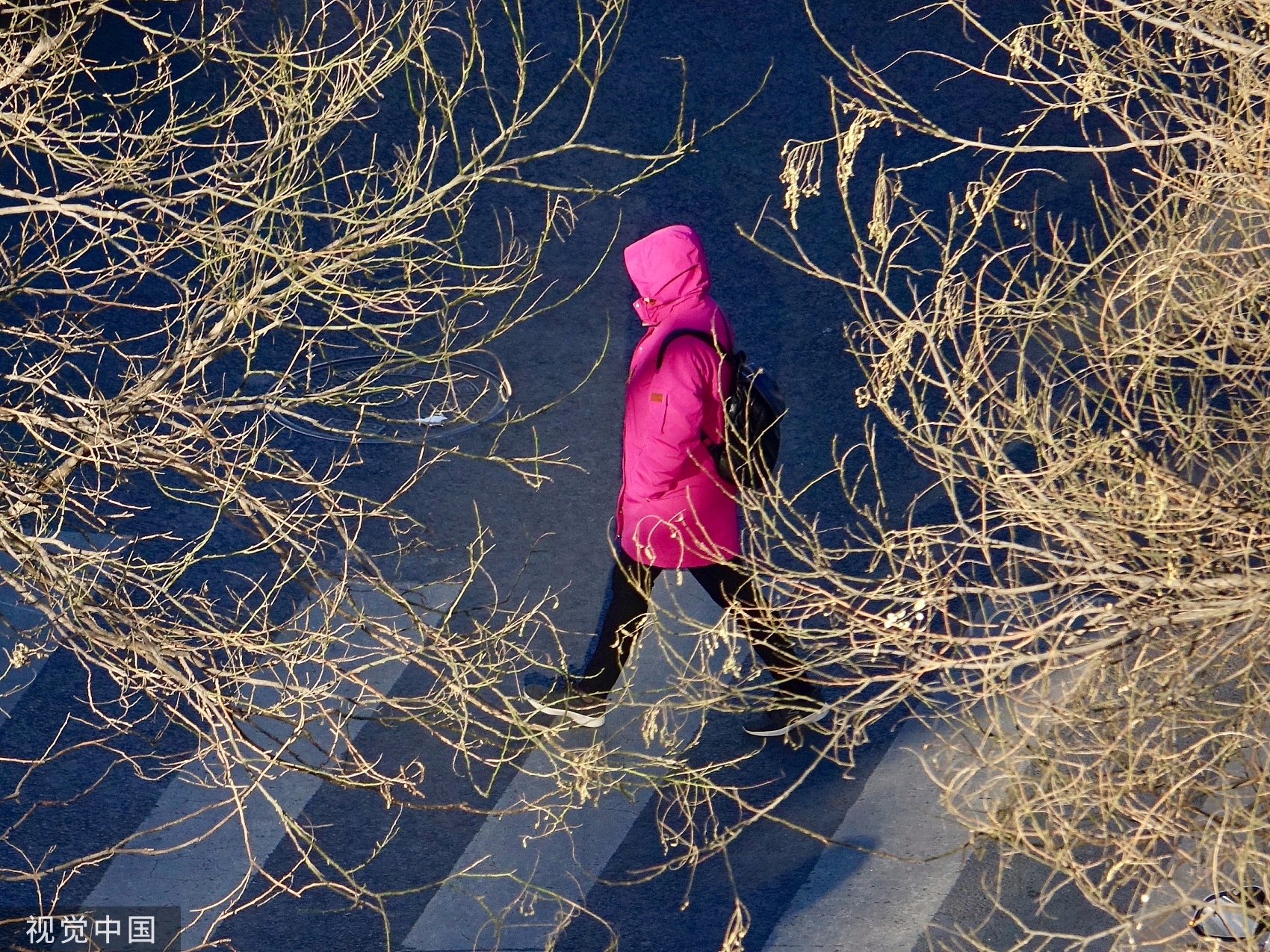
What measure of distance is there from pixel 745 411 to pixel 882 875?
195cm

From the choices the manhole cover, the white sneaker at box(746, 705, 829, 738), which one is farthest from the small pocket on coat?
the manhole cover

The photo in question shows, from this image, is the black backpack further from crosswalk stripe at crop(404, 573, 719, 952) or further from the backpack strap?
crosswalk stripe at crop(404, 573, 719, 952)

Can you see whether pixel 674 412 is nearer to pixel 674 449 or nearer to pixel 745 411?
pixel 674 449

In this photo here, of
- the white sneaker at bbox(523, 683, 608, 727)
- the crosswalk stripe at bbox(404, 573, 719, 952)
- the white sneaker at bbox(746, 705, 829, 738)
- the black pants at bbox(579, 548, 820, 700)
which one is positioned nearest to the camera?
the crosswalk stripe at bbox(404, 573, 719, 952)

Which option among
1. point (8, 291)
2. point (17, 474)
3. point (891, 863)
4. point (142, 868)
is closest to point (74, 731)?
point (142, 868)

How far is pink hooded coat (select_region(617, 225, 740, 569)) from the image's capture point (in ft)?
15.5

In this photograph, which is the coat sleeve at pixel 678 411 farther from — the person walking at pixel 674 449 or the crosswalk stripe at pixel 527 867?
the crosswalk stripe at pixel 527 867

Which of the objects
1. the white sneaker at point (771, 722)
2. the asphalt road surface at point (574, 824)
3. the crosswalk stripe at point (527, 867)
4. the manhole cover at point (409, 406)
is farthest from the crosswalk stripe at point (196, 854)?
the manhole cover at point (409, 406)

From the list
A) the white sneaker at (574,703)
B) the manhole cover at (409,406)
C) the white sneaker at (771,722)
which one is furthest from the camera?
the manhole cover at (409,406)

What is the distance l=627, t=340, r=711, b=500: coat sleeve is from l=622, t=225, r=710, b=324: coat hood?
0.21m

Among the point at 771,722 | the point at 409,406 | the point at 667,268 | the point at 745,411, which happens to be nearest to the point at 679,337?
the point at 667,268

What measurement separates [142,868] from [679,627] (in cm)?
243

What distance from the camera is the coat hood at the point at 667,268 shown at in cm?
472

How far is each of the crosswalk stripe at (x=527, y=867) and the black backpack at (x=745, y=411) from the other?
0.56m
